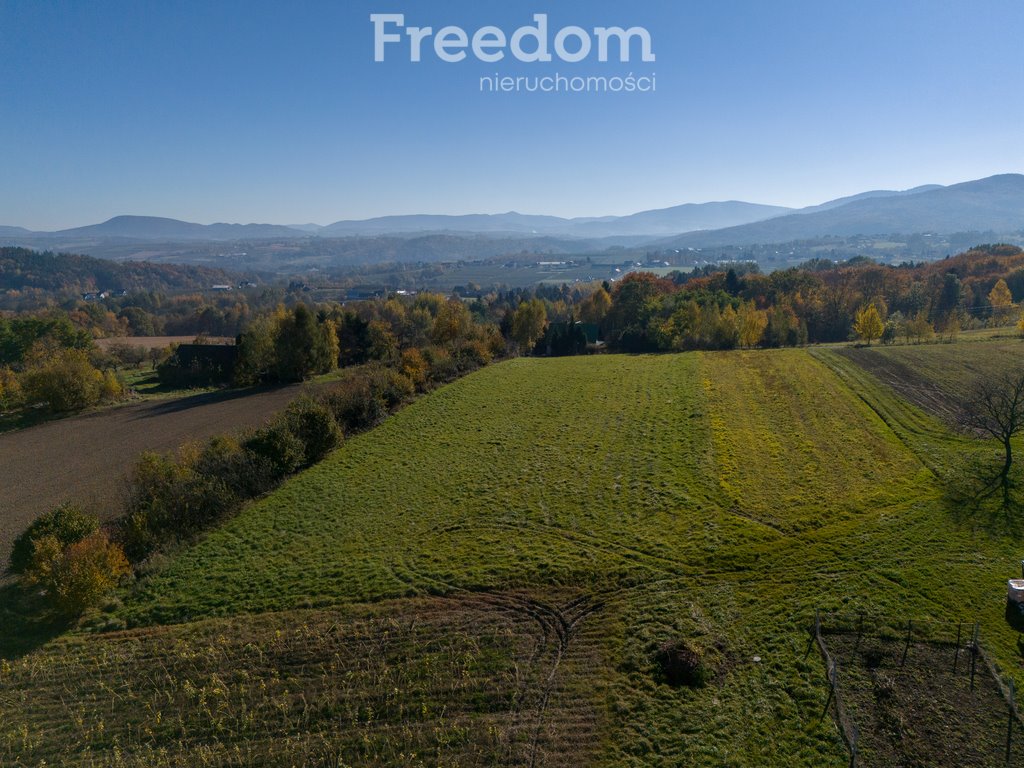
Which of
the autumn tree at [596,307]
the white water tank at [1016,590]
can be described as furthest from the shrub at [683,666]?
the autumn tree at [596,307]

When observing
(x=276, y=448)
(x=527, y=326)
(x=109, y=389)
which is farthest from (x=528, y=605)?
(x=527, y=326)

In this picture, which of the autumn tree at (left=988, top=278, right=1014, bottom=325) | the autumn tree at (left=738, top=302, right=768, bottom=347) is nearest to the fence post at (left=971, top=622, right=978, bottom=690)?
the autumn tree at (left=738, top=302, right=768, bottom=347)

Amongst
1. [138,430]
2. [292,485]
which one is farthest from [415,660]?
[138,430]

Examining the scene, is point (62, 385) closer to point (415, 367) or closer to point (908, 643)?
point (415, 367)

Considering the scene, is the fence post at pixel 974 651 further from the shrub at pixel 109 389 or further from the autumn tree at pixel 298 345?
the shrub at pixel 109 389

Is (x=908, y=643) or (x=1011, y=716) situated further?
(x=908, y=643)
